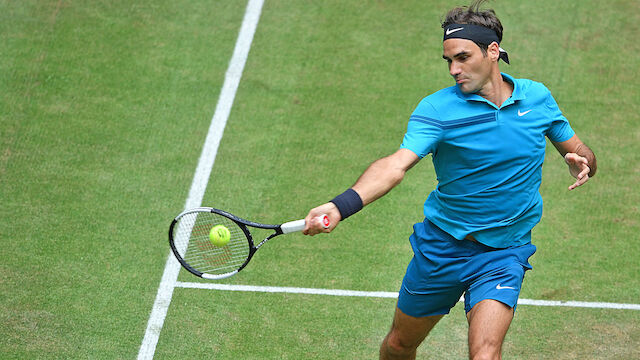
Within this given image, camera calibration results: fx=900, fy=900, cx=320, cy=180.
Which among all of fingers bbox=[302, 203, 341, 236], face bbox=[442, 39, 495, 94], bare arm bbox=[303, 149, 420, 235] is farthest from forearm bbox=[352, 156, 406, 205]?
face bbox=[442, 39, 495, 94]

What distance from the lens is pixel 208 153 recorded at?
8.47 metres

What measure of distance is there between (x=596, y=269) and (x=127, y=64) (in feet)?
17.2

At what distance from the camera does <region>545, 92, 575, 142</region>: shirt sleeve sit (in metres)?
5.30

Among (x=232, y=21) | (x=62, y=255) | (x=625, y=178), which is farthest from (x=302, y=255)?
(x=232, y=21)

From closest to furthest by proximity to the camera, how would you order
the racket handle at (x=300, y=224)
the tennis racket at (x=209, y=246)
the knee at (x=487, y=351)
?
the racket handle at (x=300, y=224), the knee at (x=487, y=351), the tennis racket at (x=209, y=246)

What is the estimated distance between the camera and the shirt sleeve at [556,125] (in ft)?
17.4

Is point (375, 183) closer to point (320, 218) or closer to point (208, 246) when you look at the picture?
point (320, 218)

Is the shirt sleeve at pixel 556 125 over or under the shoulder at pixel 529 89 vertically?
under

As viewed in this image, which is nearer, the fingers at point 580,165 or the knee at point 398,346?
the fingers at point 580,165

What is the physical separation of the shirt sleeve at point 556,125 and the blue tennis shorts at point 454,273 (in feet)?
2.22

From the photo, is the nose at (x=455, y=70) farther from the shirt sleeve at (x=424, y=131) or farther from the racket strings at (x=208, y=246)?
the racket strings at (x=208, y=246)

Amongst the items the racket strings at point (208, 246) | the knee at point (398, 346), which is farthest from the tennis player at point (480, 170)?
the racket strings at point (208, 246)

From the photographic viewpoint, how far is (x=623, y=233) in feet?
25.1

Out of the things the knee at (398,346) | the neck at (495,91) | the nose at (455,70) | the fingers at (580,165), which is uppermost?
Result: the nose at (455,70)
